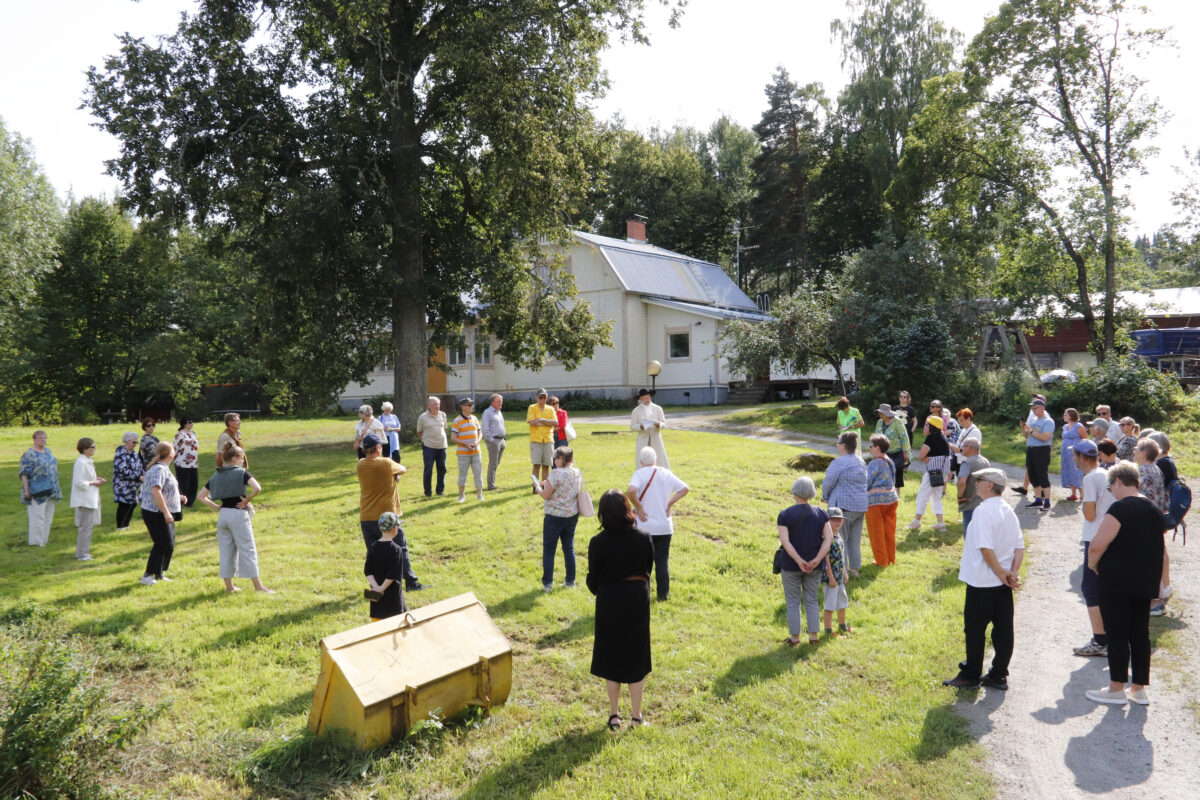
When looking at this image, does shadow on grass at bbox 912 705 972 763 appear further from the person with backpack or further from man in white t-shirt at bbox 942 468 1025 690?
the person with backpack

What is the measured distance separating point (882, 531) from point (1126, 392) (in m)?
16.5

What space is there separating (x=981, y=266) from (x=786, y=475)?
2087 cm

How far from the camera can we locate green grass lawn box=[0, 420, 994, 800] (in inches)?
219

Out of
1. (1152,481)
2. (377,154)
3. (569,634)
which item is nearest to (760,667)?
(569,634)

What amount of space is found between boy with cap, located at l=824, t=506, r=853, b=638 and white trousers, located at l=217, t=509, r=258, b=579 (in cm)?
650

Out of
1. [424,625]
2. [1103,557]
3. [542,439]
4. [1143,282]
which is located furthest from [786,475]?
[1143,282]

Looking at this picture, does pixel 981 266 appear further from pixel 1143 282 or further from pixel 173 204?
pixel 173 204

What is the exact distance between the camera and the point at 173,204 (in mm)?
19797

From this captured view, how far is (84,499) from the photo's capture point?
11180mm

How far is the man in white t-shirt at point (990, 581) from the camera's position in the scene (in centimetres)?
689

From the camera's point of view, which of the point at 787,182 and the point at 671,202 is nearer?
the point at 787,182

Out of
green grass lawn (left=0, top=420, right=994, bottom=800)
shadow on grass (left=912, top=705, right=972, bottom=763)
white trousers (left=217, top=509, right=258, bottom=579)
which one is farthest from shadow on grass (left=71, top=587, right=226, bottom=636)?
shadow on grass (left=912, top=705, right=972, bottom=763)

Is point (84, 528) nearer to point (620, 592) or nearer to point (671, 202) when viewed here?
point (620, 592)

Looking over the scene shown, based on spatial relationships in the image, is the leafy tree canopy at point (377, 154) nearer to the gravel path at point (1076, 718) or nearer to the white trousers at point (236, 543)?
the white trousers at point (236, 543)
